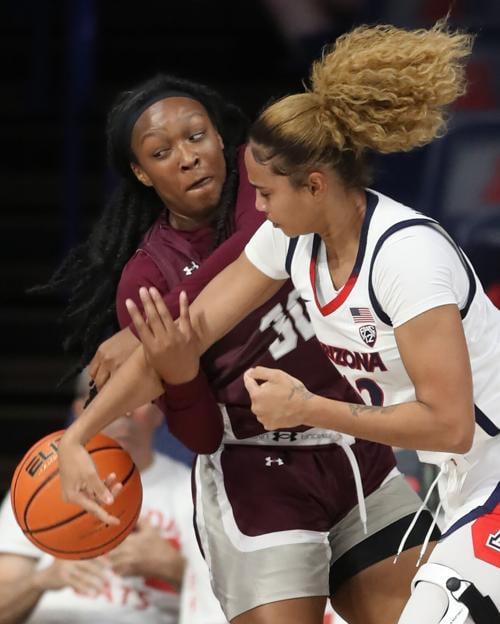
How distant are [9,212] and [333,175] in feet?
13.8

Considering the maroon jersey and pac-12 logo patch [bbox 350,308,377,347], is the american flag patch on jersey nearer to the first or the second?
pac-12 logo patch [bbox 350,308,377,347]

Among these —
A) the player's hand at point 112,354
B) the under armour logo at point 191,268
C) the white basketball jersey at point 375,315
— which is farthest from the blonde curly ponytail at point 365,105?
the player's hand at point 112,354

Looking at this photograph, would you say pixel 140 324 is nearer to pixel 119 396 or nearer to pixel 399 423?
pixel 119 396

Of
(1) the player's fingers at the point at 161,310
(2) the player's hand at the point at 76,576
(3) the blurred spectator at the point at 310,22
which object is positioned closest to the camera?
(1) the player's fingers at the point at 161,310

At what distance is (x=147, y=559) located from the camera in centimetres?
407

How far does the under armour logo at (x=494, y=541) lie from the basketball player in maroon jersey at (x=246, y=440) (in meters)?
0.45

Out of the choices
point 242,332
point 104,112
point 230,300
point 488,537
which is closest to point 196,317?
point 230,300

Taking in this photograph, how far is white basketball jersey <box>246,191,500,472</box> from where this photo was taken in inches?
106

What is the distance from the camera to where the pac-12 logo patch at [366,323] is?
274cm

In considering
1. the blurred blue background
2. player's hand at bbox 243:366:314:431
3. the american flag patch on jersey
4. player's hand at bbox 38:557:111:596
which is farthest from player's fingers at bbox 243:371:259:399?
the blurred blue background

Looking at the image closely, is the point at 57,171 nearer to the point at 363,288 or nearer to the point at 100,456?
the point at 100,456

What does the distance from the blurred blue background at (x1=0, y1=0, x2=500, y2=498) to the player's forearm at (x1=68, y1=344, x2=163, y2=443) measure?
155cm

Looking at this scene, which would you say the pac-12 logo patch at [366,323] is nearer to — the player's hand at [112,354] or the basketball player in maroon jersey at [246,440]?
the basketball player in maroon jersey at [246,440]

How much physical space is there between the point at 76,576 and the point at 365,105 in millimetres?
1938
